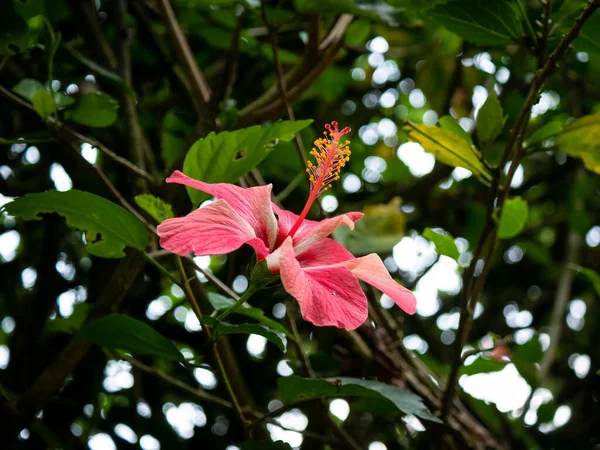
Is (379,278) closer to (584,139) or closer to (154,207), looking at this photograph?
(154,207)

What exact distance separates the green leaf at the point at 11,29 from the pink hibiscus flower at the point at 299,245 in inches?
18.7

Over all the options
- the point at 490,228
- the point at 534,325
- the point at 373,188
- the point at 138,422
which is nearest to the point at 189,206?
the point at 490,228

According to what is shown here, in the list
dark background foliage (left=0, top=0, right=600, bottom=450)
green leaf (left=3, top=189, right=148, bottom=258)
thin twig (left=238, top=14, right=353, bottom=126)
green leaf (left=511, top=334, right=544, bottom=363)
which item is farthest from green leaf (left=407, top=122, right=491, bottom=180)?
green leaf (left=511, top=334, right=544, bottom=363)

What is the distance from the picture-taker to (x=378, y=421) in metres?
1.55

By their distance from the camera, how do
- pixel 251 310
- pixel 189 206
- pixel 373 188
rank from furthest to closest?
pixel 373 188, pixel 189 206, pixel 251 310

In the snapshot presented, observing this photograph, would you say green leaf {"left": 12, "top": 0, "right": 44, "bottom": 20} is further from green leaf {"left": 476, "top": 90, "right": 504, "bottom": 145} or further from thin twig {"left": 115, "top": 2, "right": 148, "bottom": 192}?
green leaf {"left": 476, "top": 90, "right": 504, "bottom": 145}

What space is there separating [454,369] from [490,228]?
0.69 ft

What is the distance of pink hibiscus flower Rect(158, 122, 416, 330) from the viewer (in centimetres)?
60

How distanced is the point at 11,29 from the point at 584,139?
90 centimetres

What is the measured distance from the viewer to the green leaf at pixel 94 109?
1.02 metres

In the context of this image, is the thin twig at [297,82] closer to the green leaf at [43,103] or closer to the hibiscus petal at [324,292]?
the green leaf at [43,103]

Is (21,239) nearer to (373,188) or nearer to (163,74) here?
(163,74)

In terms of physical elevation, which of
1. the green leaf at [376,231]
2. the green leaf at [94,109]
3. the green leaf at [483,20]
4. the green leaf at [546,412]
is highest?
the green leaf at [483,20]

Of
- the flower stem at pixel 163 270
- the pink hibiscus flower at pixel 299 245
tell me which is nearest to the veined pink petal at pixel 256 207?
the pink hibiscus flower at pixel 299 245
